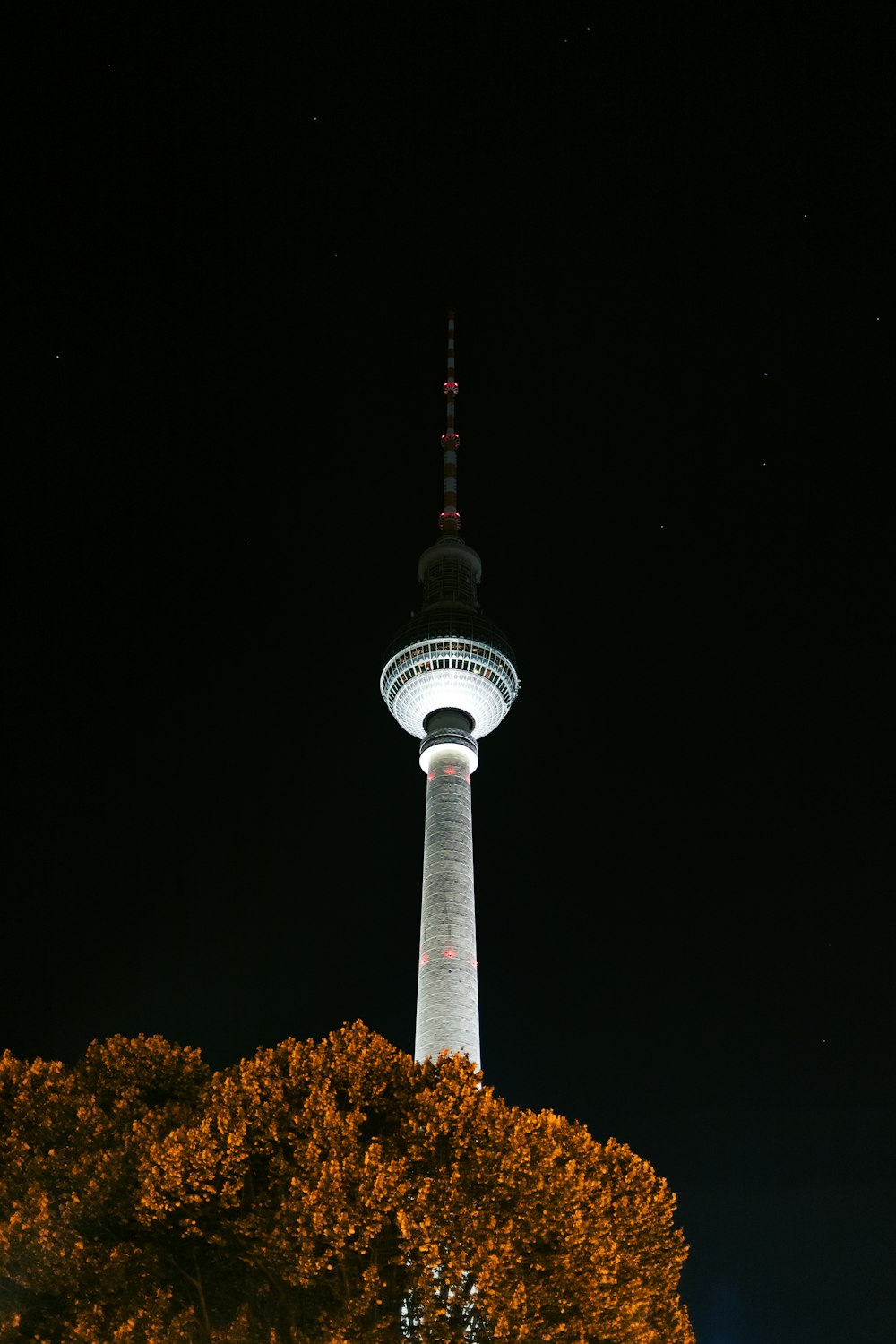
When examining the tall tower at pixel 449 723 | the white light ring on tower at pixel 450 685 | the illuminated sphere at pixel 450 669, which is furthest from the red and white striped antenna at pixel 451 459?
the white light ring on tower at pixel 450 685

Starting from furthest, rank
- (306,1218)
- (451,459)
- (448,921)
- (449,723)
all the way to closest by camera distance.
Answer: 1. (451,459)
2. (449,723)
3. (448,921)
4. (306,1218)

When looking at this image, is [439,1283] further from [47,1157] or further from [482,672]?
[482,672]

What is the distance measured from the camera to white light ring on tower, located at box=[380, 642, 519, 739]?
73688 mm

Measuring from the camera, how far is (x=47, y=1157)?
26391mm

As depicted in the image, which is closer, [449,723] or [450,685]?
[449,723]

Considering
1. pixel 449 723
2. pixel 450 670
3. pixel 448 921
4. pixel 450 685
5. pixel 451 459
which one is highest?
pixel 451 459

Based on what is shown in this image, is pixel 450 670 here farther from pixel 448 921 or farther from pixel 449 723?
pixel 448 921

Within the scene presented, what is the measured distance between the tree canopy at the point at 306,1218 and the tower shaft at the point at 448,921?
29.4 m

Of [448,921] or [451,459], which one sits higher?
[451,459]

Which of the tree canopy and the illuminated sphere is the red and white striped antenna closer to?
the illuminated sphere

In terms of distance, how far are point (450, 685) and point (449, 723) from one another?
8.36 ft

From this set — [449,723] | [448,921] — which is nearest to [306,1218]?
[448,921]

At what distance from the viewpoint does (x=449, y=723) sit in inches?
2884

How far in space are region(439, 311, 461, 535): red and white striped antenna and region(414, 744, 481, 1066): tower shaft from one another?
21063 mm
